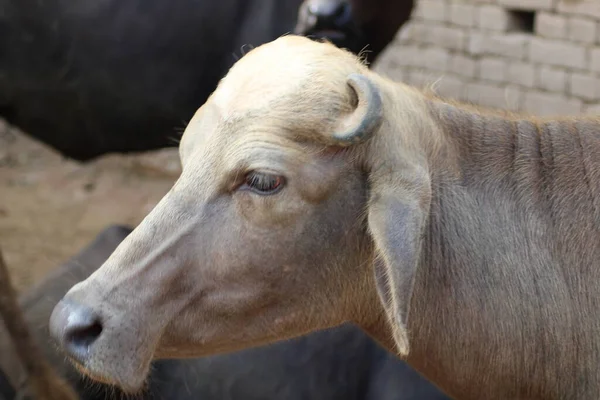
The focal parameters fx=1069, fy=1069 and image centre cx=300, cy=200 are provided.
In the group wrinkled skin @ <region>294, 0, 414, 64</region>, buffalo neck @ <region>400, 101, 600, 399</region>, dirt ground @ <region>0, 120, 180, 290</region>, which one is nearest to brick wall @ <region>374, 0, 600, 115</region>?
wrinkled skin @ <region>294, 0, 414, 64</region>

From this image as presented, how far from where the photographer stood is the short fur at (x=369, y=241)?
112 inches

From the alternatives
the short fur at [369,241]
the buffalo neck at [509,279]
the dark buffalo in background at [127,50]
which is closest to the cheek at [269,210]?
the short fur at [369,241]

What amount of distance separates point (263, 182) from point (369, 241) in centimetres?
36

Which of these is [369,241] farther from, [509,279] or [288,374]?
[288,374]

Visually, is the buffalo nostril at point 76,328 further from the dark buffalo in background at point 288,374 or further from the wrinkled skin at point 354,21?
the wrinkled skin at point 354,21

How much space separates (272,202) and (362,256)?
0.32 metres

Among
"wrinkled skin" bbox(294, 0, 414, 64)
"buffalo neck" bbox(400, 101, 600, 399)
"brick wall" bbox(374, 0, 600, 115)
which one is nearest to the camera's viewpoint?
"buffalo neck" bbox(400, 101, 600, 399)

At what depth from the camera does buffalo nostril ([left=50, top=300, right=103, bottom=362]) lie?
2799 millimetres

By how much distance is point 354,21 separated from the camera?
5746mm

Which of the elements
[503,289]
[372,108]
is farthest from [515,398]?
[372,108]

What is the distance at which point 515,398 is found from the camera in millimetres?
3102

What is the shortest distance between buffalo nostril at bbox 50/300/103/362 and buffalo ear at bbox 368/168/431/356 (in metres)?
0.77

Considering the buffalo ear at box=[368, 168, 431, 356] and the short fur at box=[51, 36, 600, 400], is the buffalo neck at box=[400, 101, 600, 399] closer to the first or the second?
the short fur at box=[51, 36, 600, 400]

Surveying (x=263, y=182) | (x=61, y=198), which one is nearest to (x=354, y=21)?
(x=263, y=182)
